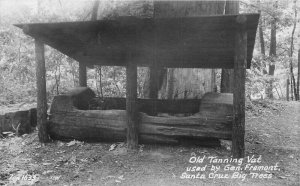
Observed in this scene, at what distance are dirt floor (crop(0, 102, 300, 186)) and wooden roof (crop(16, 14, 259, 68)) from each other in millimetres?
1937

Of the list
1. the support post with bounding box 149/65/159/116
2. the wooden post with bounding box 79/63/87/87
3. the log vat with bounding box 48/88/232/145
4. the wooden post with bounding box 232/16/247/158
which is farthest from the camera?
the support post with bounding box 149/65/159/116

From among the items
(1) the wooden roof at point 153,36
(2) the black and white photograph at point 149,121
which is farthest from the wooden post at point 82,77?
(1) the wooden roof at point 153,36

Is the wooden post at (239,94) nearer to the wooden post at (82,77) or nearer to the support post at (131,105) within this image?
the support post at (131,105)

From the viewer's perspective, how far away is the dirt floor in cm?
424

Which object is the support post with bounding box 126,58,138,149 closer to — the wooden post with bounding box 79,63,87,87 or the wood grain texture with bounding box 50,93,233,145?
the wood grain texture with bounding box 50,93,233,145

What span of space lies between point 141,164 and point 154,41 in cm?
246

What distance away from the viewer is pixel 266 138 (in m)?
7.07

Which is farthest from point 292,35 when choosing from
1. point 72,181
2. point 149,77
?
point 72,181

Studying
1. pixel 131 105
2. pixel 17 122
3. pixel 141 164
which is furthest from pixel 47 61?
pixel 141 164

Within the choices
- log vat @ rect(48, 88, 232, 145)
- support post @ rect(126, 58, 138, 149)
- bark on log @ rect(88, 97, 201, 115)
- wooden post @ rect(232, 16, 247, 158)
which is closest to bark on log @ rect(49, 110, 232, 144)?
log vat @ rect(48, 88, 232, 145)

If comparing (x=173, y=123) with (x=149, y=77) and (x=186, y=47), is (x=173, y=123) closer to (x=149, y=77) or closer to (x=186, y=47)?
(x=186, y=47)

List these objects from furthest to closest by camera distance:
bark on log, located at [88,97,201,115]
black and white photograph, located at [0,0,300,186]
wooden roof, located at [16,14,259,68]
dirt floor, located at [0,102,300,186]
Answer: bark on log, located at [88,97,201,115] → wooden roof, located at [16,14,259,68] → black and white photograph, located at [0,0,300,186] → dirt floor, located at [0,102,300,186]

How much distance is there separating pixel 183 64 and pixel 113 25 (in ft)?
11.4

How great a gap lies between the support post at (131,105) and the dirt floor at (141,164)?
0.75 ft
